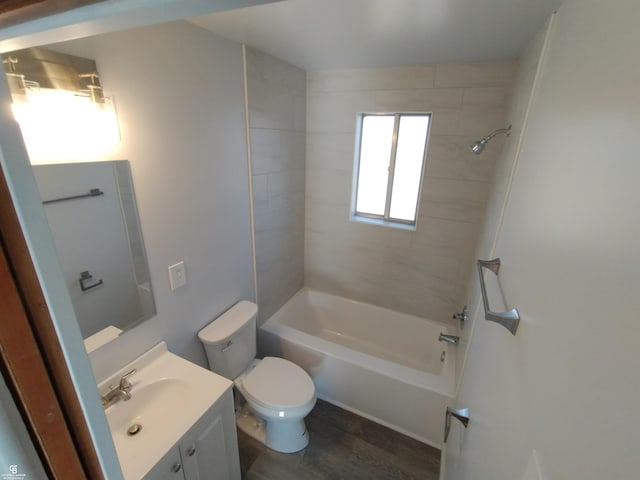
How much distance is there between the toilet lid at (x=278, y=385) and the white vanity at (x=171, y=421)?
300 millimetres

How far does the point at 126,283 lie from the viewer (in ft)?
4.16

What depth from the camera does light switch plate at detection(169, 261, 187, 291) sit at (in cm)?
145

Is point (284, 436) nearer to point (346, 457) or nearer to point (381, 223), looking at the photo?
point (346, 457)

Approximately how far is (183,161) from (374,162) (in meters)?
1.63

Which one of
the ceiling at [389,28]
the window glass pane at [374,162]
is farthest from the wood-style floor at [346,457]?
the ceiling at [389,28]

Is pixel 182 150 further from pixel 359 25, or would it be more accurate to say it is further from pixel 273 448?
pixel 273 448

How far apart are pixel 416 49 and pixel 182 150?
146cm

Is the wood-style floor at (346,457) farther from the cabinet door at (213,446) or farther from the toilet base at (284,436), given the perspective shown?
the cabinet door at (213,446)

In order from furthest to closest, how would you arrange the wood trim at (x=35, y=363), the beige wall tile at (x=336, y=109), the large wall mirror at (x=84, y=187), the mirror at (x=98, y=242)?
the beige wall tile at (x=336, y=109), the mirror at (x=98, y=242), the large wall mirror at (x=84, y=187), the wood trim at (x=35, y=363)

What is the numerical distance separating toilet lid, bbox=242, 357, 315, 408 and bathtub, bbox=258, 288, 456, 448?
0.26m

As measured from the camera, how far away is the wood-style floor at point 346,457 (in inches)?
66.2

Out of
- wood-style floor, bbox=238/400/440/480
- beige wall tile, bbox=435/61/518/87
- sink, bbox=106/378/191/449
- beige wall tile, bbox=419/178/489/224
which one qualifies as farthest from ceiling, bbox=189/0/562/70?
wood-style floor, bbox=238/400/440/480

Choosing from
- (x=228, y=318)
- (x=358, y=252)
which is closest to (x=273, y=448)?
(x=228, y=318)

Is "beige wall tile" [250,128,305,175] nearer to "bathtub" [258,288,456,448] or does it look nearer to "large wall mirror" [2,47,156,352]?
"large wall mirror" [2,47,156,352]
